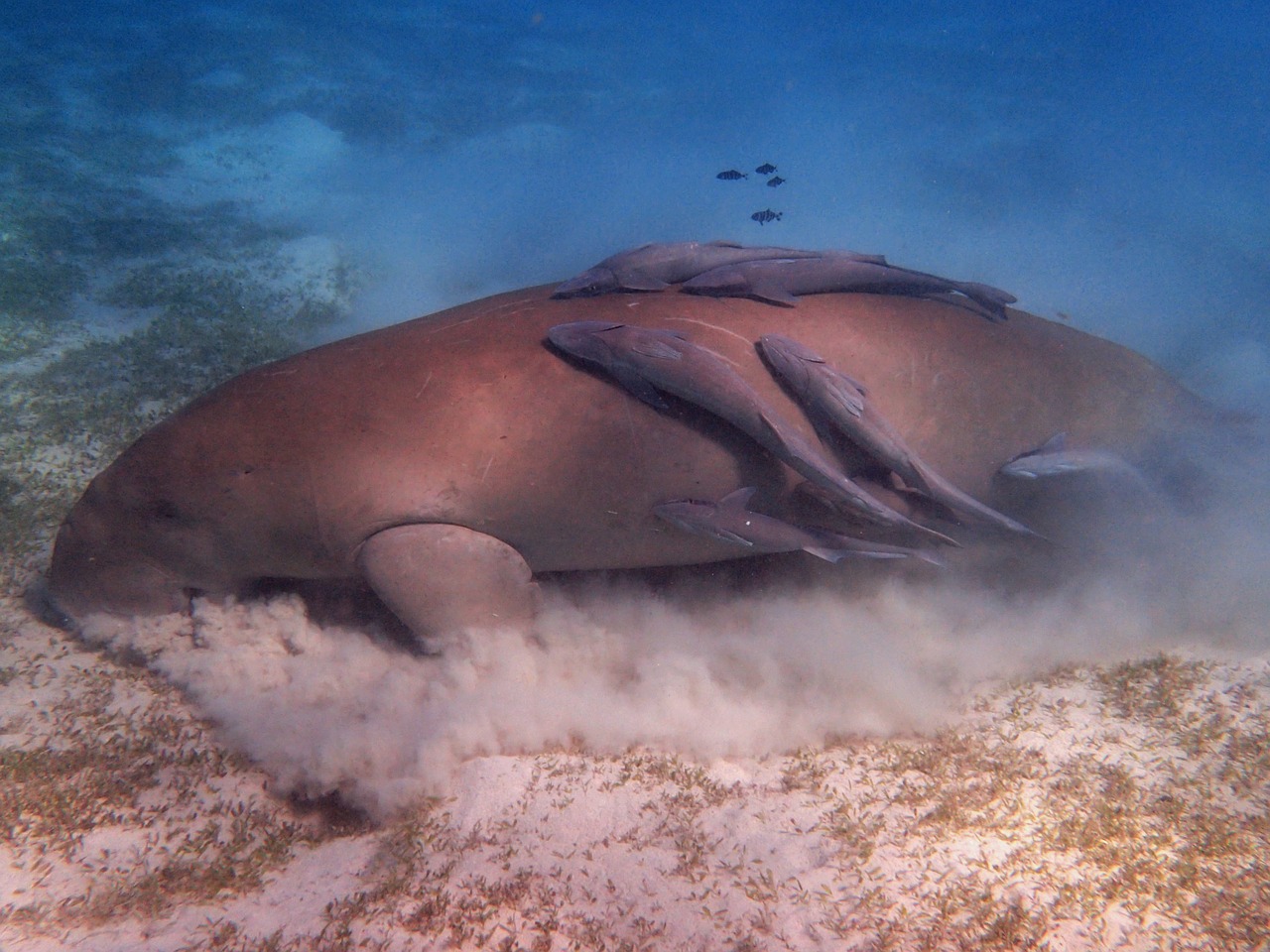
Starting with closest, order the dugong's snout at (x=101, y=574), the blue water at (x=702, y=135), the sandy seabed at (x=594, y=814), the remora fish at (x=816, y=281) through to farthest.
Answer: the sandy seabed at (x=594, y=814)
the dugong's snout at (x=101, y=574)
the remora fish at (x=816, y=281)
the blue water at (x=702, y=135)

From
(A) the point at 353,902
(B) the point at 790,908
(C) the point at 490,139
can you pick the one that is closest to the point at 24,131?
(C) the point at 490,139

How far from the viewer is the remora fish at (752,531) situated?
3549 mm

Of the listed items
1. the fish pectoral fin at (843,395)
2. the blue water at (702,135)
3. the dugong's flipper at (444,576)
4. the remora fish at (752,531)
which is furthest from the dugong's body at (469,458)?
the blue water at (702,135)

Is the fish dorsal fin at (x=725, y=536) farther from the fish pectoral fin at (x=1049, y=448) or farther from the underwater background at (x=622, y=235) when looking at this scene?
the fish pectoral fin at (x=1049, y=448)

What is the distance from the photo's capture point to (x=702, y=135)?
3072cm

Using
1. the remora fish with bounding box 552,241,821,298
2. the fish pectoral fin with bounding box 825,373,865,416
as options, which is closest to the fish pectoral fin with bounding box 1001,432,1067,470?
the fish pectoral fin with bounding box 825,373,865,416

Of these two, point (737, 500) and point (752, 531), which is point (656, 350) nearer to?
point (737, 500)

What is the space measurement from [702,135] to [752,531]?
32.1 metres

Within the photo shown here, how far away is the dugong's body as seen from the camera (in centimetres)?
350

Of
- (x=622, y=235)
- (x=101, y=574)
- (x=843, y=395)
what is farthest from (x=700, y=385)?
(x=622, y=235)

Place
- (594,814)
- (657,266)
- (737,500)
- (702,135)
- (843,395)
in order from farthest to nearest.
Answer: (702,135), (657,266), (737,500), (843,395), (594,814)

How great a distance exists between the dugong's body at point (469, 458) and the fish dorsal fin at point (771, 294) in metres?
0.09

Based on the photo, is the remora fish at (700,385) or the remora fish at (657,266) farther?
the remora fish at (657,266)

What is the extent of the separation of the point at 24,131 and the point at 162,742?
76.0 ft
